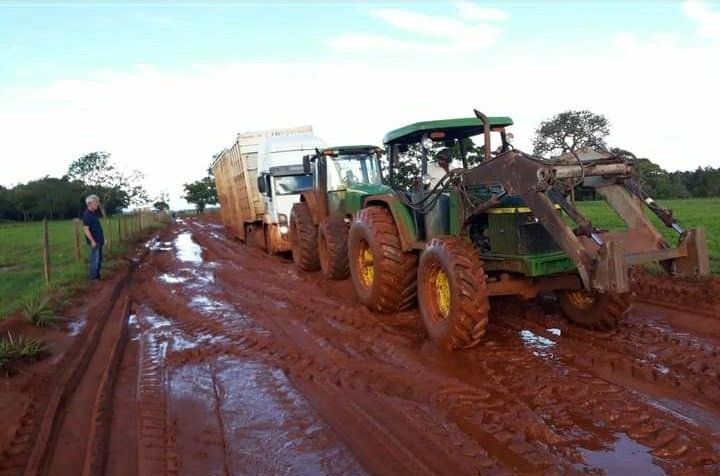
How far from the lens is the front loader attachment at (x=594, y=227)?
4.83m

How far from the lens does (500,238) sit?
623cm

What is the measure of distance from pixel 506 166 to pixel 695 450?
9.41 ft

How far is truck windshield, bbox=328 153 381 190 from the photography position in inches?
437

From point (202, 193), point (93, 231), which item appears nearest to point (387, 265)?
point (93, 231)

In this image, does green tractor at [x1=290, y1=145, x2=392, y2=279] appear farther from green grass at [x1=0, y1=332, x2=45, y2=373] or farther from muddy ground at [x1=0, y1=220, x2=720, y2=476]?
green grass at [x1=0, y1=332, x2=45, y2=373]

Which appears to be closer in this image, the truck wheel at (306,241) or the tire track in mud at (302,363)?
the tire track in mud at (302,363)

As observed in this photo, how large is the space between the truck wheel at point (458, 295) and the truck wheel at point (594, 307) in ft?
4.58

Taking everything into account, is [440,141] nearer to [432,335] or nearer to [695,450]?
[432,335]

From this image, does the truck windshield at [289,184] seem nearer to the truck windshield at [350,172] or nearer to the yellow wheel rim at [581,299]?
the truck windshield at [350,172]

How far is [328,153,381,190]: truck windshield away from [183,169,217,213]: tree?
6414 cm

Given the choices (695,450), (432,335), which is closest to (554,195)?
(432,335)

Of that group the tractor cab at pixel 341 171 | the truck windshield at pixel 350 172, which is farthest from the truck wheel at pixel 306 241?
the truck windshield at pixel 350 172

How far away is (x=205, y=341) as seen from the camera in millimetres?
6699

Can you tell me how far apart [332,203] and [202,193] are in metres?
66.7
